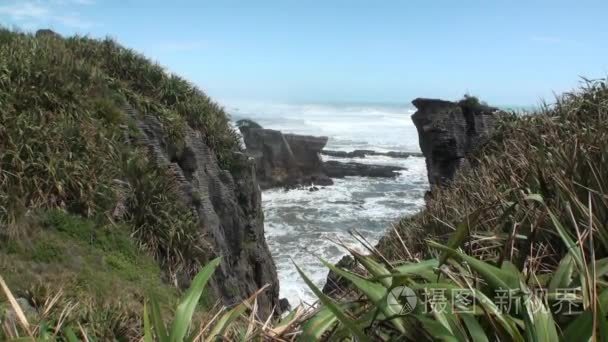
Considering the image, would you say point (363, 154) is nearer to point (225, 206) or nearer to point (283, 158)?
point (283, 158)

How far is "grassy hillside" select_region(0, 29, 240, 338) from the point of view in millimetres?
6824

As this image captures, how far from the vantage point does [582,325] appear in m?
1.79

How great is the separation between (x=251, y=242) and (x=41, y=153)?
5.98 meters

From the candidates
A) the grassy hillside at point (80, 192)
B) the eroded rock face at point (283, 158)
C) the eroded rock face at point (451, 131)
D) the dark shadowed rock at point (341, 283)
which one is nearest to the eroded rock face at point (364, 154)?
the eroded rock face at point (283, 158)

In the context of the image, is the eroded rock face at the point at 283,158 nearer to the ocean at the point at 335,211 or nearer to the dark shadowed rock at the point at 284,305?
the ocean at the point at 335,211

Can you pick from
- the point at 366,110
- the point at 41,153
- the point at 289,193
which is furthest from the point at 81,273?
the point at 366,110

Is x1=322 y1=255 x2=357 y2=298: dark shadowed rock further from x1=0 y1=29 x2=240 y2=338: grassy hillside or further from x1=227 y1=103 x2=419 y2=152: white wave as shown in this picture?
x1=227 y1=103 x2=419 y2=152: white wave

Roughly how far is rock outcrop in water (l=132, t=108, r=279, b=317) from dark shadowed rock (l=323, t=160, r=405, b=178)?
2694 centimetres

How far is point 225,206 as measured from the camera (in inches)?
481

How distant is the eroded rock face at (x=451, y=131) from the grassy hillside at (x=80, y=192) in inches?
354

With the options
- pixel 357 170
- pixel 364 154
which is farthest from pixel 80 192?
pixel 364 154

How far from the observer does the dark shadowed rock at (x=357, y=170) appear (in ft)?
134

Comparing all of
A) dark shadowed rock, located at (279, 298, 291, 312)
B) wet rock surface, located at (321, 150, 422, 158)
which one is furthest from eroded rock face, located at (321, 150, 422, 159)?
dark shadowed rock, located at (279, 298, 291, 312)

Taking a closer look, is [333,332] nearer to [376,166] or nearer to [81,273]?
[81,273]
